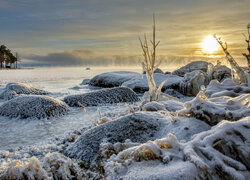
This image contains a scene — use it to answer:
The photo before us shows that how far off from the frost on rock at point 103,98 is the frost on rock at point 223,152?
6.99 metres

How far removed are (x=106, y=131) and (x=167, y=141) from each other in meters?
1.75

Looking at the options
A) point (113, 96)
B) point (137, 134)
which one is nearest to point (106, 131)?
point (137, 134)

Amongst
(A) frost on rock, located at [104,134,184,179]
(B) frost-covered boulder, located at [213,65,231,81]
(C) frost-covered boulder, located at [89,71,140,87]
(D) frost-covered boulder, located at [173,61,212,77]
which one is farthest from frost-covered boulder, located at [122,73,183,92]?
(A) frost on rock, located at [104,134,184,179]

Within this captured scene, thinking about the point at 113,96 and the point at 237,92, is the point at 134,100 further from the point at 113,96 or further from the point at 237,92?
the point at 237,92

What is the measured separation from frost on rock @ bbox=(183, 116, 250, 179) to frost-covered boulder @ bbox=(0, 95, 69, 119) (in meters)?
5.59

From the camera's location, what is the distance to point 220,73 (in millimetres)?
11672

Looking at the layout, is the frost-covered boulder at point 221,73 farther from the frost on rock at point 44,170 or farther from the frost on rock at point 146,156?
the frost on rock at point 44,170

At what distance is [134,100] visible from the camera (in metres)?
9.80

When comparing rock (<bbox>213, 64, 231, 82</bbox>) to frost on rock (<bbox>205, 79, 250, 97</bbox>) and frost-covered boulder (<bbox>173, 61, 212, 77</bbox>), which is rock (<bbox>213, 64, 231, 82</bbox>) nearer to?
frost on rock (<bbox>205, 79, 250, 97</bbox>)

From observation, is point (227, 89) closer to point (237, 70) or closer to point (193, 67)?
point (237, 70)

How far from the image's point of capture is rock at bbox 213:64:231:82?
11594mm

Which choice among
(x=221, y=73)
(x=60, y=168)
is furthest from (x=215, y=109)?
(x=221, y=73)

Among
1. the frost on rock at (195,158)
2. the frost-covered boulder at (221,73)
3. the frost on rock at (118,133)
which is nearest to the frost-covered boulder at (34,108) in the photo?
the frost on rock at (118,133)

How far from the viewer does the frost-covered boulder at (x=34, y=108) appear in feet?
22.4
